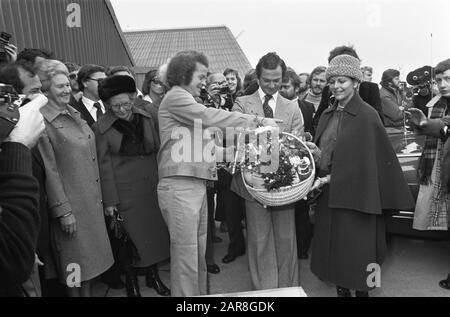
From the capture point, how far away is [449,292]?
3.13 metres

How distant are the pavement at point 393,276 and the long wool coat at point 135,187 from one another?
50 centimetres

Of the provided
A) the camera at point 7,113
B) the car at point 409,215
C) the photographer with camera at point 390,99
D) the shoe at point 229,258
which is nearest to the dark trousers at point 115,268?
the shoe at point 229,258

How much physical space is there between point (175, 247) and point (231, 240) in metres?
1.60

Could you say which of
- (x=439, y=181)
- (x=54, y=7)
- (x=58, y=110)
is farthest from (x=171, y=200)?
(x=54, y=7)

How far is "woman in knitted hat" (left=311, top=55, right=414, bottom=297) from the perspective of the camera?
2691 mm

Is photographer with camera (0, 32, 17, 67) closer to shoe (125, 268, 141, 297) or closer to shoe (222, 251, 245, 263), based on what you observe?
shoe (125, 268, 141, 297)

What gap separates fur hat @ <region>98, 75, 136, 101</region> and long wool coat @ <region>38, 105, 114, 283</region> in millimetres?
313

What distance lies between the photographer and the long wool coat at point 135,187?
2.96 m

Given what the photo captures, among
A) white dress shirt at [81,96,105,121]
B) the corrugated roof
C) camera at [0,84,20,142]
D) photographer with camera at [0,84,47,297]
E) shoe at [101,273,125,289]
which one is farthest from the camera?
the corrugated roof

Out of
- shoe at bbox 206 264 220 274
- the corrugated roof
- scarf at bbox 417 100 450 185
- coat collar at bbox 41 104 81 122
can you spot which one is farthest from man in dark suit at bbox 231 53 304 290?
the corrugated roof

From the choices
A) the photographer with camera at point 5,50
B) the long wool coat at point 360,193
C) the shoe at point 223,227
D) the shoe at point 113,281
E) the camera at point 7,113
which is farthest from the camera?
the shoe at point 223,227

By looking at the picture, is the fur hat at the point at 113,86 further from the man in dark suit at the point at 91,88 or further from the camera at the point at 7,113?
the camera at the point at 7,113

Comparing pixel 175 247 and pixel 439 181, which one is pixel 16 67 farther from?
pixel 439 181
